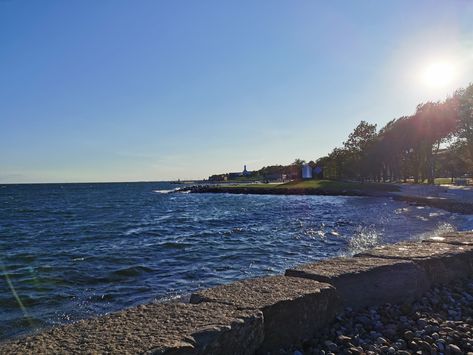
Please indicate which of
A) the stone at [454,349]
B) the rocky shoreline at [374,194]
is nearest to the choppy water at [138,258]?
the stone at [454,349]

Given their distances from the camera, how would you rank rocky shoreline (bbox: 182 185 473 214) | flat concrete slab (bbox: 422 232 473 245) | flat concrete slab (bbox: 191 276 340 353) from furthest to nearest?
rocky shoreline (bbox: 182 185 473 214) → flat concrete slab (bbox: 422 232 473 245) → flat concrete slab (bbox: 191 276 340 353)

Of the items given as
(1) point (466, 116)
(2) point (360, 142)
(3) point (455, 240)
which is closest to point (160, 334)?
(3) point (455, 240)

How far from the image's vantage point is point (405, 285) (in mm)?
5852

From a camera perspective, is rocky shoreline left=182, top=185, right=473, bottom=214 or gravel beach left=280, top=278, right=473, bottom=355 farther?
rocky shoreline left=182, top=185, right=473, bottom=214

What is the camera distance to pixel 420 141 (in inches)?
2478

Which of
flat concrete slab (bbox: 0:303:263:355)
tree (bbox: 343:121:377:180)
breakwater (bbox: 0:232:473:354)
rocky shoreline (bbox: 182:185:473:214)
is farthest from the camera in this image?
tree (bbox: 343:121:377:180)

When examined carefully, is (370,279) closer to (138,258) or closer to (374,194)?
(138,258)

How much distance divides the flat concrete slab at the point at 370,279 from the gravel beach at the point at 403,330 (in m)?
0.15

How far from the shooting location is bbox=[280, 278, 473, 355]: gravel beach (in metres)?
4.25

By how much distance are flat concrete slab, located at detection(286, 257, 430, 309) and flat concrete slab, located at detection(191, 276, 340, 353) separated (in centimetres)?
36

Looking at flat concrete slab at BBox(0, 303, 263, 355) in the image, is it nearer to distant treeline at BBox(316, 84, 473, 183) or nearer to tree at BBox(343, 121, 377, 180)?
distant treeline at BBox(316, 84, 473, 183)

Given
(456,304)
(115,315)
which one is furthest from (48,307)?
(456,304)

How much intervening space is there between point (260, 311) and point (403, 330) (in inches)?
82.1

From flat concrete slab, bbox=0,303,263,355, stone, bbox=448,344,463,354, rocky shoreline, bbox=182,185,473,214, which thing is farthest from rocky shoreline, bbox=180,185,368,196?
flat concrete slab, bbox=0,303,263,355
